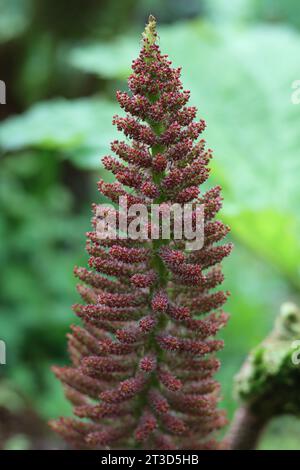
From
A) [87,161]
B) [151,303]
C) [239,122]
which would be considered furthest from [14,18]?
[151,303]

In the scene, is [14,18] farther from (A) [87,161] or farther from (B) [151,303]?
(B) [151,303]

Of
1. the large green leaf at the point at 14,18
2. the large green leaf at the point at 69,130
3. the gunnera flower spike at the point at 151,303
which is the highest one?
the large green leaf at the point at 14,18

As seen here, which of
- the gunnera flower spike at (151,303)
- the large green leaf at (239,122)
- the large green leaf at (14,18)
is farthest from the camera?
the large green leaf at (14,18)

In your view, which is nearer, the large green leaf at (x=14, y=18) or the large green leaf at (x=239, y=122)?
the large green leaf at (x=239, y=122)

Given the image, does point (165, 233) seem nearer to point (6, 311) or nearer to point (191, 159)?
point (191, 159)

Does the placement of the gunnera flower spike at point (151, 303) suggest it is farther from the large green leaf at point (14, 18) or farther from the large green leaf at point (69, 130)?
the large green leaf at point (14, 18)

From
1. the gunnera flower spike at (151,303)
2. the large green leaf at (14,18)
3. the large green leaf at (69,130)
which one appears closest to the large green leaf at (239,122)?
the large green leaf at (69,130)

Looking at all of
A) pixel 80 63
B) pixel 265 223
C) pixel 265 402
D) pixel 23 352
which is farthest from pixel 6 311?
pixel 265 402
